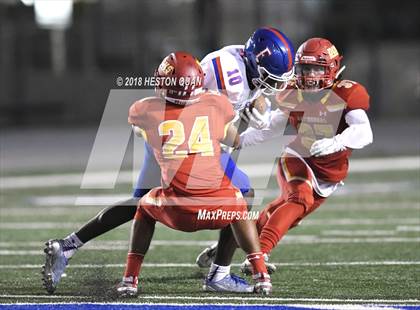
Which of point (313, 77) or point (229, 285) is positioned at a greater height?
point (313, 77)

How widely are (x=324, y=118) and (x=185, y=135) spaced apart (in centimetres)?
115

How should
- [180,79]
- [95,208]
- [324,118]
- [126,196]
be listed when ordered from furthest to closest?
[126,196]
[95,208]
[324,118]
[180,79]

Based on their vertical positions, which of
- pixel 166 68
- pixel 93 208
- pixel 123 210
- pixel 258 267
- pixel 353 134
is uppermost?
pixel 166 68

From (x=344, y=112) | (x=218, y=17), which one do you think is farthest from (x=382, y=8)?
(x=344, y=112)

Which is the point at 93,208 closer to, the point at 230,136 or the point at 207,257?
the point at 207,257

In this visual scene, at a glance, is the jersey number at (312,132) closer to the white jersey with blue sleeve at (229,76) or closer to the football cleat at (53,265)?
the white jersey with blue sleeve at (229,76)

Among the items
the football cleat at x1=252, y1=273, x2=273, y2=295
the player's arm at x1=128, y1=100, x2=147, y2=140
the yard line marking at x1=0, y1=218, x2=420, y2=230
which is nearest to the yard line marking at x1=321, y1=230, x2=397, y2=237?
the yard line marking at x1=0, y1=218, x2=420, y2=230

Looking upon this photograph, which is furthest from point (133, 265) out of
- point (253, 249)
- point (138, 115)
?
point (138, 115)

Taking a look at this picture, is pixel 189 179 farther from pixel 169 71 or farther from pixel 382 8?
pixel 382 8

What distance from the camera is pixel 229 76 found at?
19.1 feet

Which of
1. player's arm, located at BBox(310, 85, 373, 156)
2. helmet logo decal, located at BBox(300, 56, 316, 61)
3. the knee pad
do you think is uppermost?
helmet logo decal, located at BBox(300, 56, 316, 61)

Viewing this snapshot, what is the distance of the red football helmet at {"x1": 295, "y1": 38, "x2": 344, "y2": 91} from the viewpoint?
19.8 ft

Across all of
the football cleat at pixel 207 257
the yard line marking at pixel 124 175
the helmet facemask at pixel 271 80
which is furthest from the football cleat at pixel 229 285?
the yard line marking at pixel 124 175

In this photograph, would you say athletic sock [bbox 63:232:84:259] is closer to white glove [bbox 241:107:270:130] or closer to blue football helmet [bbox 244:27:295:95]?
white glove [bbox 241:107:270:130]
